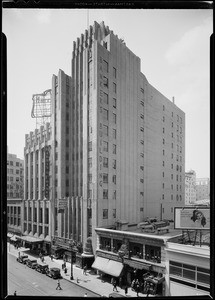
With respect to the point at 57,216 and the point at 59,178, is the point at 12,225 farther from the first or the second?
the point at 59,178

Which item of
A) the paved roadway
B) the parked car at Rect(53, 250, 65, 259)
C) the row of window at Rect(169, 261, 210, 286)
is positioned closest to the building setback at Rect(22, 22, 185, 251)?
the parked car at Rect(53, 250, 65, 259)

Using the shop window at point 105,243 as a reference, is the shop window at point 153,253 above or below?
above

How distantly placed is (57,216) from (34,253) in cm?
821

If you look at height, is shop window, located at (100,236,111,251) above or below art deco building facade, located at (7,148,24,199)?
below

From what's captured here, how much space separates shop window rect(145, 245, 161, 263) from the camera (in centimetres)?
2231

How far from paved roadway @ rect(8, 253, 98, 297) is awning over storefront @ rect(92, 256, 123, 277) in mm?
3360

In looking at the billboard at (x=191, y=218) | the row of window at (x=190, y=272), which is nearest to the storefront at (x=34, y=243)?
the row of window at (x=190, y=272)

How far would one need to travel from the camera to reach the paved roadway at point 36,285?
854 inches

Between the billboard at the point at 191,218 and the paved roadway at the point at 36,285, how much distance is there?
1146 cm

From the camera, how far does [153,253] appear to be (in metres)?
23.1

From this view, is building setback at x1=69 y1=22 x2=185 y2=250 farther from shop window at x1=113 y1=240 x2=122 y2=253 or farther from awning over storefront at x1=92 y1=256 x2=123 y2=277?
awning over storefront at x1=92 y1=256 x2=123 y2=277

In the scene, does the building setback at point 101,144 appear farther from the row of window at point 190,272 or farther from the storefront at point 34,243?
the row of window at point 190,272

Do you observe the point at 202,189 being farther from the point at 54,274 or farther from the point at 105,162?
the point at 54,274
